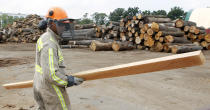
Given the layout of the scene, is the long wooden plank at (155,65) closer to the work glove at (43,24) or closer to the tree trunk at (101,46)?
the work glove at (43,24)

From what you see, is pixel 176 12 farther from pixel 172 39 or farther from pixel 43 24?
pixel 43 24

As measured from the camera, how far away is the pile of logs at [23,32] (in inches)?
734

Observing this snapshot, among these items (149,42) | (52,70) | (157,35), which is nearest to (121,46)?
(149,42)

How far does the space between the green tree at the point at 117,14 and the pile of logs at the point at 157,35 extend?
26.6 m

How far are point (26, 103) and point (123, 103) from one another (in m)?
1.74

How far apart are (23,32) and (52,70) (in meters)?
19.1

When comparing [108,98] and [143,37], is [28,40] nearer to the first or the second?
[143,37]

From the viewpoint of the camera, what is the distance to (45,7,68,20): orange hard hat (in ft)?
6.19

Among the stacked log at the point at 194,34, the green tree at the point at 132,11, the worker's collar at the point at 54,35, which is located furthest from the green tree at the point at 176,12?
the worker's collar at the point at 54,35

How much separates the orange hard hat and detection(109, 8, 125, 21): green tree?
125 ft

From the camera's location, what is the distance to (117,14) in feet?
131

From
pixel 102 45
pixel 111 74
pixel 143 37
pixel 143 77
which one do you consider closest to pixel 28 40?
pixel 102 45

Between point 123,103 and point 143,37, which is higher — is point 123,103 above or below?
below

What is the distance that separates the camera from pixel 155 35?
34.2 feet
